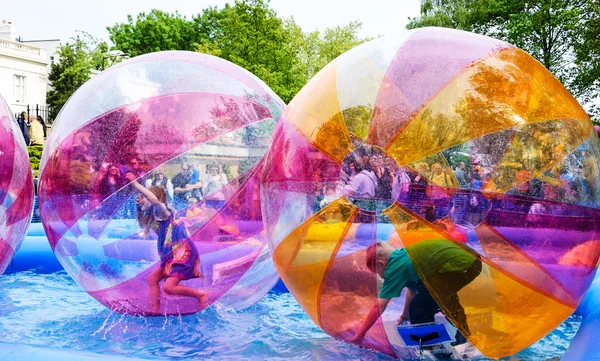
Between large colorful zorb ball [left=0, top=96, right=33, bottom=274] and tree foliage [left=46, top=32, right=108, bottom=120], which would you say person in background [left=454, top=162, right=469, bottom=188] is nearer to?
large colorful zorb ball [left=0, top=96, right=33, bottom=274]

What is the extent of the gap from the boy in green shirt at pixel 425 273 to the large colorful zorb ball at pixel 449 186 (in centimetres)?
1

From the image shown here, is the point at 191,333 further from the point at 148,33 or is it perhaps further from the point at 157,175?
the point at 148,33

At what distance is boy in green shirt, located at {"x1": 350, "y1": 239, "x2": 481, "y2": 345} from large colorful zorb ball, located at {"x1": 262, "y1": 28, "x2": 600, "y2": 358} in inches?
0.4

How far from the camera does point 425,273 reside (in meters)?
3.14

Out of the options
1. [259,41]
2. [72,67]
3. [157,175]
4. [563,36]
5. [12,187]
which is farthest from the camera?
[72,67]

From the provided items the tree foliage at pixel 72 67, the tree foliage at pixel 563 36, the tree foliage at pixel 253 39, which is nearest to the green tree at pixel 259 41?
the tree foliage at pixel 253 39

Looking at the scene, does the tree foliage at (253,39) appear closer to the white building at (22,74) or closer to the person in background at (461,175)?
the white building at (22,74)

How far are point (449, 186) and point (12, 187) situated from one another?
3113 mm

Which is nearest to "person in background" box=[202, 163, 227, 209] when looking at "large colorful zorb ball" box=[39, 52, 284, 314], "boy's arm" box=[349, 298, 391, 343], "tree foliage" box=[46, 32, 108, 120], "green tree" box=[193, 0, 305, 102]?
"large colorful zorb ball" box=[39, 52, 284, 314]

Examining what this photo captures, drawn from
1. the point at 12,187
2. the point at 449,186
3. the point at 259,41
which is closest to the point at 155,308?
the point at 12,187

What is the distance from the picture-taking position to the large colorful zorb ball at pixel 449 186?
121 inches

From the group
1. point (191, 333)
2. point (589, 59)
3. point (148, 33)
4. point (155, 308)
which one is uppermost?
point (148, 33)

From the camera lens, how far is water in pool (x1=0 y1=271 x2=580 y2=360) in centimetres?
388

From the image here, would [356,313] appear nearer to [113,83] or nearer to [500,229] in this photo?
[500,229]
